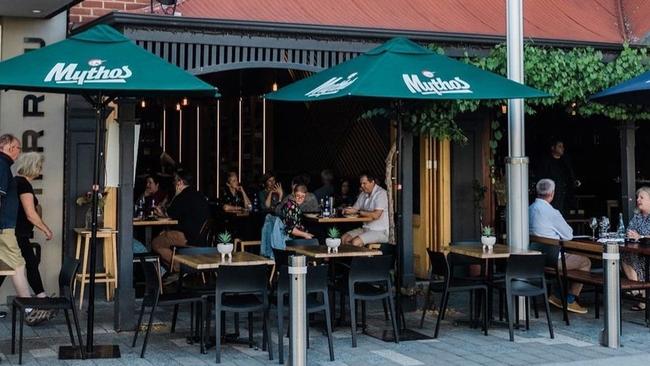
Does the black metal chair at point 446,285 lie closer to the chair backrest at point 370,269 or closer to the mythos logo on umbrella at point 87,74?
the chair backrest at point 370,269

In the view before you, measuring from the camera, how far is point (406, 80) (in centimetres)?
769

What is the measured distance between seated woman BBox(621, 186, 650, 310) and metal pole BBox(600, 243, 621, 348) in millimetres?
1770

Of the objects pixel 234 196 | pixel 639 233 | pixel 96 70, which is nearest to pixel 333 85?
pixel 96 70

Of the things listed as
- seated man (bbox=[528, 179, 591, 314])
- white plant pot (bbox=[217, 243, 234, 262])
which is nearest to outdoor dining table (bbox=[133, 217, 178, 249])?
white plant pot (bbox=[217, 243, 234, 262])

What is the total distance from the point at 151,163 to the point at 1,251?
941cm

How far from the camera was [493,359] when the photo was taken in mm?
7359

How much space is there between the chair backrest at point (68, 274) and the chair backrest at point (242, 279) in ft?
3.93

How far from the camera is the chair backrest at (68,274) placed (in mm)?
7242

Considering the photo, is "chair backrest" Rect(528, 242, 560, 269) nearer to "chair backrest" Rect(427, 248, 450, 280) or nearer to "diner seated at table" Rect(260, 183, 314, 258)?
"chair backrest" Rect(427, 248, 450, 280)

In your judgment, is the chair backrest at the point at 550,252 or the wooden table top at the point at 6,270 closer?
the wooden table top at the point at 6,270

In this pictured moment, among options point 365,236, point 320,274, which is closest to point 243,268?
point 320,274

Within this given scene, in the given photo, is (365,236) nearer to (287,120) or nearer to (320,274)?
(320,274)

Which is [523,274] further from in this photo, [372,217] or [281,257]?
[372,217]

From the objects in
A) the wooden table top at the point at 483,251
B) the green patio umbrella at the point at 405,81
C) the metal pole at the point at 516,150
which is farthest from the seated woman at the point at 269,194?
the metal pole at the point at 516,150
